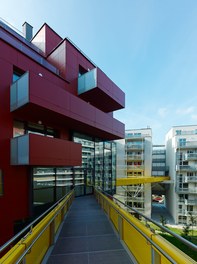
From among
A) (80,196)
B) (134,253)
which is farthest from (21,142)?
(80,196)

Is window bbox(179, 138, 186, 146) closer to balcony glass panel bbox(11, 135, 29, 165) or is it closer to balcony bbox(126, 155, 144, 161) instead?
balcony bbox(126, 155, 144, 161)

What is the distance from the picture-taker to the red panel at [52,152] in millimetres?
7188

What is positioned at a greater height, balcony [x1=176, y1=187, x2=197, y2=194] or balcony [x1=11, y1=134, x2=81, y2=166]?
balcony [x1=11, y1=134, x2=81, y2=166]

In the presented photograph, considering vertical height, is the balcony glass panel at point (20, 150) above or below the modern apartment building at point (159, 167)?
above

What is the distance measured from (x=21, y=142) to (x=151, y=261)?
21.6ft

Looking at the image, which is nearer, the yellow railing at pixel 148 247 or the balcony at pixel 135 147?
the yellow railing at pixel 148 247

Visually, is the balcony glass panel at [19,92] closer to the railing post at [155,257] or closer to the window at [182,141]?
the railing post at [155,257]

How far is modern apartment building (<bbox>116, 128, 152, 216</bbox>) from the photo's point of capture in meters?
31.5

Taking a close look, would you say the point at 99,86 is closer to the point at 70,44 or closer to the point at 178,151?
the point at 70,44

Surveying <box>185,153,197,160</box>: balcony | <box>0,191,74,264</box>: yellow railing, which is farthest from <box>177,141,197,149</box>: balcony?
<box>0,191,74,264</box>: yellow railing

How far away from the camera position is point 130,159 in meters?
33.6

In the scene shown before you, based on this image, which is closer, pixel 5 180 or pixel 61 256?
pixel 61 256

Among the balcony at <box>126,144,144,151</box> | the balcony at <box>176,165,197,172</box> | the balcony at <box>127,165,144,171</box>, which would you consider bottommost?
the balcony at <box>127,165,144,171</box>

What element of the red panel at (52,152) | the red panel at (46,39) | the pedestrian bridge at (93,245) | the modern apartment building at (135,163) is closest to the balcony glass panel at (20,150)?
the red panel at (52,152)
